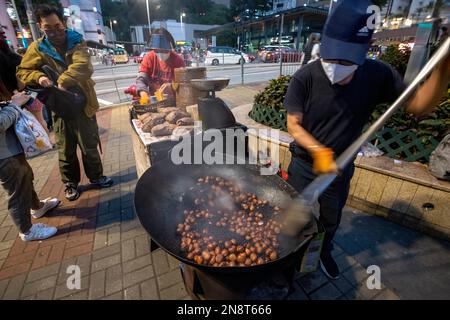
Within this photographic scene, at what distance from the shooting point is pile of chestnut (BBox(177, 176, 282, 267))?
1.72 metres

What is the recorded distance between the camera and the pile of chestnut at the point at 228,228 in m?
1.72

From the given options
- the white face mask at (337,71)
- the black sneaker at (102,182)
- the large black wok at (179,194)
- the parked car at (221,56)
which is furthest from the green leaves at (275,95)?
the parked car at (221,56)

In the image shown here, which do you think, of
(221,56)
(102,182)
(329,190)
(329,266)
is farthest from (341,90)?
(221,56)

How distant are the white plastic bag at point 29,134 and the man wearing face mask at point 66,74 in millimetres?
488

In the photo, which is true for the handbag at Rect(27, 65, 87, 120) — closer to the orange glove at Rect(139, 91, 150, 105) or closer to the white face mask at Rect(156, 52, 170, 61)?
the orange glove at Rect(139, 91, 150, 105)

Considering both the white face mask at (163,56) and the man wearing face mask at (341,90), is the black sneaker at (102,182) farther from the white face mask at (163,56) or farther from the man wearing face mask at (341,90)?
the man wearing face mask at (341,90)

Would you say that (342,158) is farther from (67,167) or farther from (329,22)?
(67,167)

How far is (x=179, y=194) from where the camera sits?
86.9 inches

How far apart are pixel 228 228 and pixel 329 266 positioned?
1.23 m

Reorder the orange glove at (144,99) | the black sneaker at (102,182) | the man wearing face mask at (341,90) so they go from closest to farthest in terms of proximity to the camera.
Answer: the man wearing face mask at (341,90), the orange glove at (144,99), the black sneaker at (102,182)

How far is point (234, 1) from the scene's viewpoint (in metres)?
60.4

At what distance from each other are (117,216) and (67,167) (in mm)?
1122

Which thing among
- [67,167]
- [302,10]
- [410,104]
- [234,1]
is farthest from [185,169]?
[234,1]

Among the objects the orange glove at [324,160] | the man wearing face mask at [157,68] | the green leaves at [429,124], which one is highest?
the man wearing face mask at [157,68]
